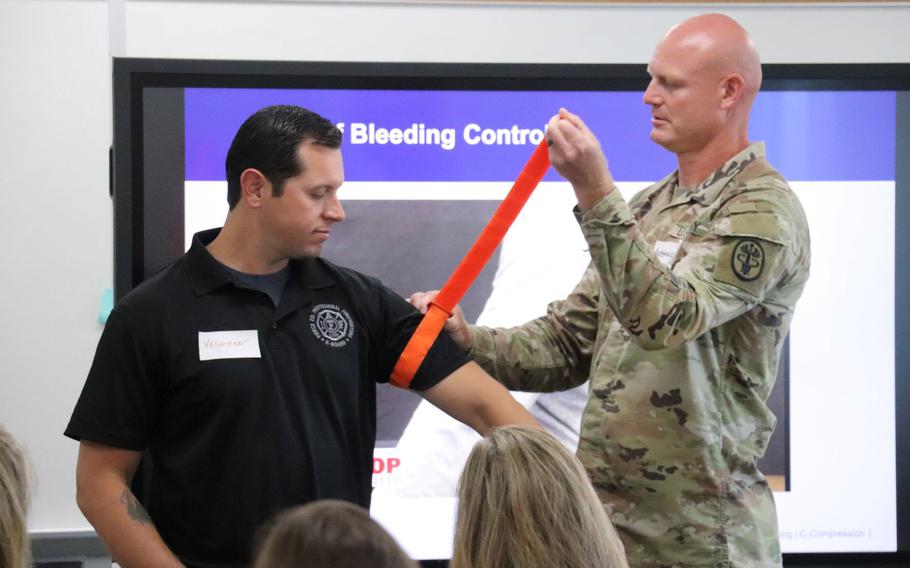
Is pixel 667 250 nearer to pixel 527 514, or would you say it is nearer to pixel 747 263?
pixel 747 263

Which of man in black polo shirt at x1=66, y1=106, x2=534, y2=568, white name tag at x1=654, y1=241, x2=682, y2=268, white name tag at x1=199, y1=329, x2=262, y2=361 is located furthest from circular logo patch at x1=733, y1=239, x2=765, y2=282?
white name tag at x1=199, y1=329, x2=262, y2=361

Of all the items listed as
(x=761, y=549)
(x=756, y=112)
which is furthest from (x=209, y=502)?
(x=756, y=112)

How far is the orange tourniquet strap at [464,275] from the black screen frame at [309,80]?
0.80m

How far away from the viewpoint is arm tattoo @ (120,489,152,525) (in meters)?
1.98

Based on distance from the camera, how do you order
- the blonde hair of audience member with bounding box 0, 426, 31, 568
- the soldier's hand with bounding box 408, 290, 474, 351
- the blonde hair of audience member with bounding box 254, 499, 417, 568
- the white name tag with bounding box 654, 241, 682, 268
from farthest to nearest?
1. the soldier's hand with bounding box 408, 290, 474, 351
2. the white name tag with bounding box 654, 241, 682, 268
3. the blonde hair of audience member with bounding box 0, 426, 31, 568
4. the blonde hair of audience member with bounding box 254, 499, 417, 568

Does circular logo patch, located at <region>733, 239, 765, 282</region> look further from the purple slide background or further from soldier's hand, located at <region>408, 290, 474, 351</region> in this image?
the purple slide background

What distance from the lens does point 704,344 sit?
2131 millimetres

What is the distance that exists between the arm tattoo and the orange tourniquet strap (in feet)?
1.78

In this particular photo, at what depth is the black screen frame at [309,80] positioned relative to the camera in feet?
9.35

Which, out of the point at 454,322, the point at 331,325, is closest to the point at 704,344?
the point at 454,322

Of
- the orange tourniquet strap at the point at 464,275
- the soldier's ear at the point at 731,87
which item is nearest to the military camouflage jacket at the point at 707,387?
the soldier's ear at the point at 731,87

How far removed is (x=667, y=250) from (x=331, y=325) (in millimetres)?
697

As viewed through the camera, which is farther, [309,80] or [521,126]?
[521,126]

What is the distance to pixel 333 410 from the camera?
207cm
